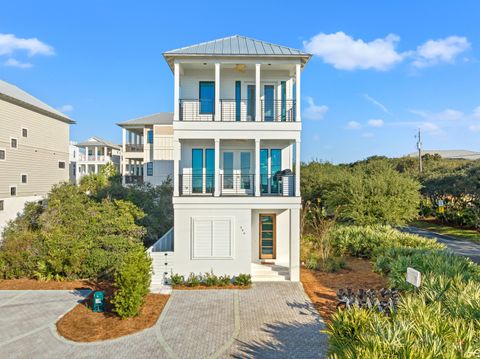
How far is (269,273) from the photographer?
538 inches

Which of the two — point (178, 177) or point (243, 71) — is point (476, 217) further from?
point (178, 177)

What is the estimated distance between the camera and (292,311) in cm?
1027

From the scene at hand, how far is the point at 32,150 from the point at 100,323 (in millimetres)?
17626

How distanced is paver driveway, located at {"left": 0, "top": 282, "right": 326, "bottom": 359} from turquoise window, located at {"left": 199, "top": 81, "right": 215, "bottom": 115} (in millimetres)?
8210

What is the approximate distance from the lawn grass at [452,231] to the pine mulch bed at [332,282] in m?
16.2

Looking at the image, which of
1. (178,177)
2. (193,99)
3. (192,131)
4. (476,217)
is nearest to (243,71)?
(193,99)

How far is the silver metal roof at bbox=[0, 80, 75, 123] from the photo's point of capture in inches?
781

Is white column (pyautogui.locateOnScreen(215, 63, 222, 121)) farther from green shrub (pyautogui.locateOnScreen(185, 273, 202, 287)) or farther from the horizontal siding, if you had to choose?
the horizontal siding

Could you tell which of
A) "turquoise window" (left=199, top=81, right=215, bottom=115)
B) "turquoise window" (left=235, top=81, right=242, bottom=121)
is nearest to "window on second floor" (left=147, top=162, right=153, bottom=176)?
"turquoise window" (left=199, top=81, right=215, bottom=115)

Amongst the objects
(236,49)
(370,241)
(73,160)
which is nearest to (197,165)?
(236,49)

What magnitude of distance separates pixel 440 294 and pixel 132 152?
96.4ft

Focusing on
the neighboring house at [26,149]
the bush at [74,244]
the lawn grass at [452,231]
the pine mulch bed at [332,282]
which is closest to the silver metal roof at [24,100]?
the neighboring house at [26,149]

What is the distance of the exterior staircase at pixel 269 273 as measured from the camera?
1340 centimetres

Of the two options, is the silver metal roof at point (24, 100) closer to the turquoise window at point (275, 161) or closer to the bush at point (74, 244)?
the bush at point (74, 244)
